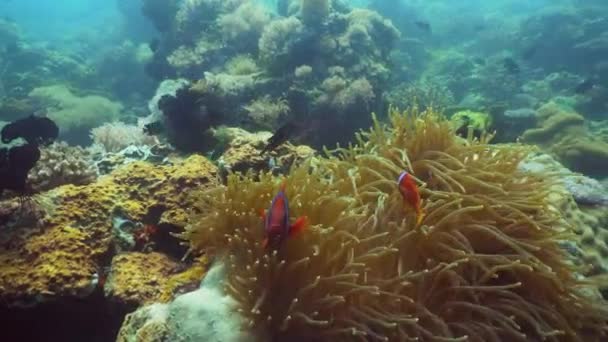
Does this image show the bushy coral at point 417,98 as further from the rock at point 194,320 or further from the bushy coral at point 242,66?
the rock at point 194,320

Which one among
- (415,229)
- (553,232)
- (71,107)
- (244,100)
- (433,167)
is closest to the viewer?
(415,229)

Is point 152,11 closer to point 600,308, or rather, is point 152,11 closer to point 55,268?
point 55,268

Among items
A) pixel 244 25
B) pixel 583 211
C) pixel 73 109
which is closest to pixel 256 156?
pixel 583 211

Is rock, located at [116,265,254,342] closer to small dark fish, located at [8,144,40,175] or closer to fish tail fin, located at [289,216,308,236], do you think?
fish tail fin, located at [289,216,308,236]

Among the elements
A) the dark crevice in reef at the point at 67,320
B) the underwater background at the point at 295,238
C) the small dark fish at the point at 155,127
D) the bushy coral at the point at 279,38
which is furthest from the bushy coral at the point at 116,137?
the dark crevice in reef at the point at 67,320

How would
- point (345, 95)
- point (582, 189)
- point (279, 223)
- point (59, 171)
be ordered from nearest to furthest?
point (279, 223) < point (59, 171) < point (582, 189) < point (345, 95)

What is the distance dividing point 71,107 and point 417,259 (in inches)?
609

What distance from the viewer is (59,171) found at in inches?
164

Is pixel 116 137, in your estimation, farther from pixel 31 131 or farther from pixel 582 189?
pixel 582 189

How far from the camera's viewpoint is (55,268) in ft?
9.73

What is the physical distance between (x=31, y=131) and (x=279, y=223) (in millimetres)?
3743

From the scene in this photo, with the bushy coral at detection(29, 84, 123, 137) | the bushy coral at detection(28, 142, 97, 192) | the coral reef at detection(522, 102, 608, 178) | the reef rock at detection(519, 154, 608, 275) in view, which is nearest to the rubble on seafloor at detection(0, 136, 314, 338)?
the bushy coral at detection(28, 142, 97, 192)

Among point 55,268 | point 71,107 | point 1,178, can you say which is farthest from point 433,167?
point 71,107

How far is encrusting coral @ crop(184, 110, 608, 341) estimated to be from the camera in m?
2.42
